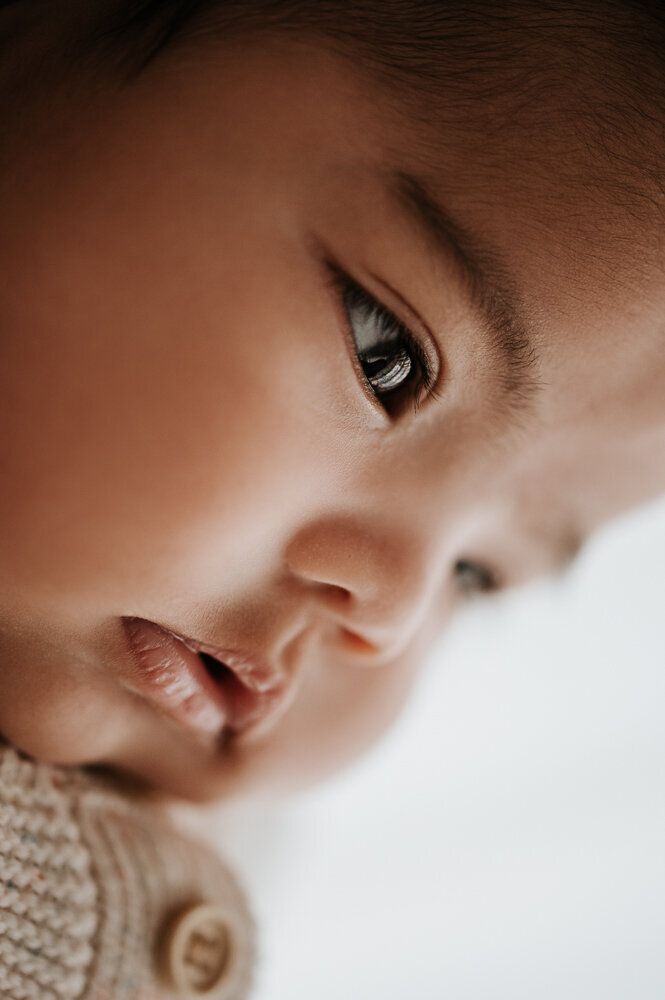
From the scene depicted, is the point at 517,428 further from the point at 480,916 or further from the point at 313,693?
the point at 480,916

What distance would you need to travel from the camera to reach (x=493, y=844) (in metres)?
0.91

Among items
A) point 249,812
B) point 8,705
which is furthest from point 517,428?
point 249,812

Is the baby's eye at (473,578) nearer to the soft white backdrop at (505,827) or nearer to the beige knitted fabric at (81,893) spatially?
the soft white backdrop at (505,827)

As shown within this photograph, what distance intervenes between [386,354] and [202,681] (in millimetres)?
213

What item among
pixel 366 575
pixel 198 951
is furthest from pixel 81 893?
pixel 366 575

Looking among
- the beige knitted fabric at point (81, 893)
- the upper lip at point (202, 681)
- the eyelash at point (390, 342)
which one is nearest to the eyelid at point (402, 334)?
the eyelash at point (390, 342)

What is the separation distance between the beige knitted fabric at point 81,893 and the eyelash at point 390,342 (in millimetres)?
285

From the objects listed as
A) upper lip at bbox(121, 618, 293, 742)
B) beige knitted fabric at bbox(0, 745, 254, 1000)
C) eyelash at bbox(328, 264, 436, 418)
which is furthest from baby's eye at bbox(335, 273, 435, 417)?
beige knitted fabric at bbox(0, 745, 254, 1000)

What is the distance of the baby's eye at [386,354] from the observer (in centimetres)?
52

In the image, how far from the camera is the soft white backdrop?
2.73 feet

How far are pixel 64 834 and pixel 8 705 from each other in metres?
0.08

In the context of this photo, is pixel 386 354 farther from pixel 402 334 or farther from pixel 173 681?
pixel 173 681

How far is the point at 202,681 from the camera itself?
574 millimetres

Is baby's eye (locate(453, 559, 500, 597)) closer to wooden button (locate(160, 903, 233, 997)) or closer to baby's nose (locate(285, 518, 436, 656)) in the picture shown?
Answer: baby's nose (locate(285, 518, 436, 656))
